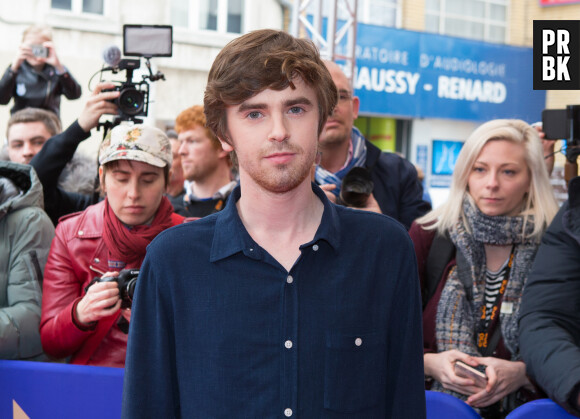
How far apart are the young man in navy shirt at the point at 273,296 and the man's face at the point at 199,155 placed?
8.64 ft

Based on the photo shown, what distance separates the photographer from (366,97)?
13.5 meters

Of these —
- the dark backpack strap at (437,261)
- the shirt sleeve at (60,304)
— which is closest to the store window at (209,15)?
the shirt sleeve at (60,304)

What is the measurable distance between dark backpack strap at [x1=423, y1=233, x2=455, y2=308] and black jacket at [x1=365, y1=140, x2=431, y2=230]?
0.61m

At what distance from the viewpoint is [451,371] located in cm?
251

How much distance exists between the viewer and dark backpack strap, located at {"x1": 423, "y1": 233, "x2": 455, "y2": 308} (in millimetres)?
2869

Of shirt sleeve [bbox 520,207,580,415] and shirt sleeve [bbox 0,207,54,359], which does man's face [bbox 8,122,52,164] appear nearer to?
shirt sleeve [bbox 0,207,54,359]

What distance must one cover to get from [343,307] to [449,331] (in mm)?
1275

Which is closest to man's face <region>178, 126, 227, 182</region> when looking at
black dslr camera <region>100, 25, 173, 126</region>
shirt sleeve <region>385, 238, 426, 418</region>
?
black dslr camera <region>100, 25, 173, 126</region>

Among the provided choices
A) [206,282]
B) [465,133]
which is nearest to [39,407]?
[206,282]

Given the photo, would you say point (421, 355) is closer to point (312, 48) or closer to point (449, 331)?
point (312, 48)

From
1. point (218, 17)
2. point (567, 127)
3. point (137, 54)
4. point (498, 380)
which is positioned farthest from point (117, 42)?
point (498, 380)

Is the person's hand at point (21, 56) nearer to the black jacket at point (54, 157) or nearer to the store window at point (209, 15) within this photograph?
the black jacket at point (54, 157)

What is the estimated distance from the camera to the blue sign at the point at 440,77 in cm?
1359

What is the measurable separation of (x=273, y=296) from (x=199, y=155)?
2.81 m
